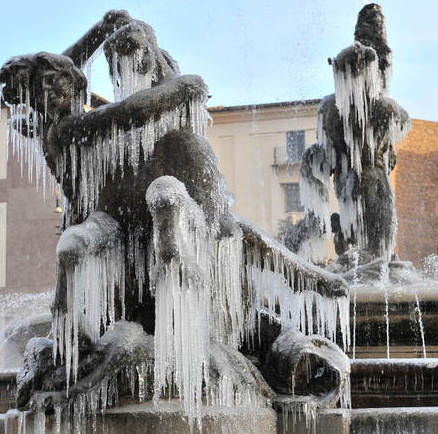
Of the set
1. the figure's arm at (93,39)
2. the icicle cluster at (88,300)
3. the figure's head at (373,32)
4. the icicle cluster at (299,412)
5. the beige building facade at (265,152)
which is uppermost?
the beige building facade at (265,152)

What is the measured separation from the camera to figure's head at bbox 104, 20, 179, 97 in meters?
3.89

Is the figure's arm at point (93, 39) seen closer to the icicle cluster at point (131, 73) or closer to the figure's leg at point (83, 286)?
the icicle cluster at point (131, 73)

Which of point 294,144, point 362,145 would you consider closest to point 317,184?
point 362,145

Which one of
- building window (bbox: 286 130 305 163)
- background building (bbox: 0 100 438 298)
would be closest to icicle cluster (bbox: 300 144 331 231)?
background building (bbox: 0 100 438 298)

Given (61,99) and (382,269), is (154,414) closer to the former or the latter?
(61,99)

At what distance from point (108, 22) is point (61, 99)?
0.73 metres

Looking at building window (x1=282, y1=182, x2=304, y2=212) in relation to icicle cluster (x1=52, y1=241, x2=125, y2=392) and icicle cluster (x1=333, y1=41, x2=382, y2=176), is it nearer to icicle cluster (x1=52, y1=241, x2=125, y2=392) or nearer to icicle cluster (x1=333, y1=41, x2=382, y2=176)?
icicle cluster (x1=333, y1=41, x2=382, y2=176)

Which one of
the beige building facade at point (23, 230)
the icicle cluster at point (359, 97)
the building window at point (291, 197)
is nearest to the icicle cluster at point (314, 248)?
the icicle cluster at point (359, 97)

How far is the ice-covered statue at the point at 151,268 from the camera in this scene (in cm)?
309

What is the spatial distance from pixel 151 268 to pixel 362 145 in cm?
376

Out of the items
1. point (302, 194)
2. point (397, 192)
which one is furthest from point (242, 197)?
point (302, 194)

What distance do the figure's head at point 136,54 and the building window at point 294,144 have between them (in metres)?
28.4

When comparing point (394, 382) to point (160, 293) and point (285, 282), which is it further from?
point (160, 293)

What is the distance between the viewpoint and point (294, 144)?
3238 centimetres
